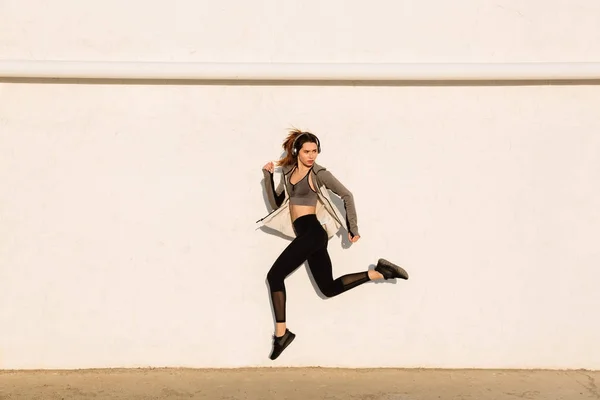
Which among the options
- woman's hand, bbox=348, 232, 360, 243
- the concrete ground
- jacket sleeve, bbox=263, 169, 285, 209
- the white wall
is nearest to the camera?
the concrete ground

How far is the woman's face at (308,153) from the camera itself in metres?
6.93

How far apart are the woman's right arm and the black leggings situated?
0.23 m

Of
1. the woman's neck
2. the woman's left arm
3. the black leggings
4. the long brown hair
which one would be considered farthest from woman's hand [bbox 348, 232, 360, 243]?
the long brown hair

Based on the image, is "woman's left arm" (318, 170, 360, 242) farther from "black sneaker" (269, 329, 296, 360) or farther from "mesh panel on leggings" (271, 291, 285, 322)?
"black sneaker" (269, 329, 296, 360)

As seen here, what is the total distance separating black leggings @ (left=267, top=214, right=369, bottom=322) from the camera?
23.2 feet

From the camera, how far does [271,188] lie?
707 cm

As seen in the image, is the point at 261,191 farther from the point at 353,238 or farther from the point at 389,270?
the point at 389,270

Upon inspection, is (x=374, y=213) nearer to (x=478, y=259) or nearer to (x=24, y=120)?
(x=478, y=259)

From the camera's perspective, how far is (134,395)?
6777 mm

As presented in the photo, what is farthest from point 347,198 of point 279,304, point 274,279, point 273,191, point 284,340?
point 284,340

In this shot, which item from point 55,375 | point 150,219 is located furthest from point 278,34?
point 55,375

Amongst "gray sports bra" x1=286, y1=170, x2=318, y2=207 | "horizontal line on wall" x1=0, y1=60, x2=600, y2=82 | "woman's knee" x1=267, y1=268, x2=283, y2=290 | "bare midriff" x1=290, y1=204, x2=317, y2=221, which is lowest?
"woman's knee" x1=267, y1=268, x2=283, y2=290

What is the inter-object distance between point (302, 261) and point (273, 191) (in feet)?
2.12

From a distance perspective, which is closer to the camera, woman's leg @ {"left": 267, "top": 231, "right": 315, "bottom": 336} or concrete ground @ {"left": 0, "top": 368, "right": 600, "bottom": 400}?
concrete ground @ {"left": 0, "top": 368, "right": 600, "bottom": 400}
